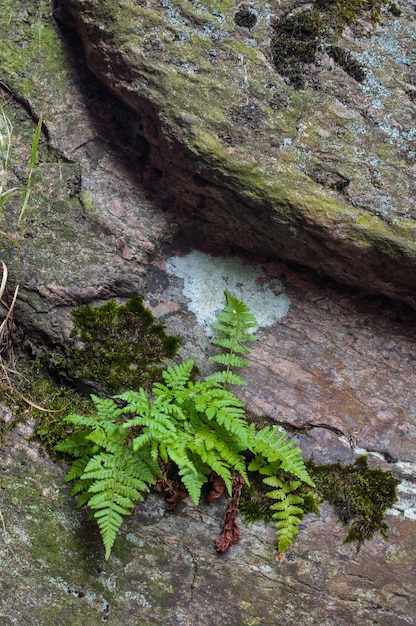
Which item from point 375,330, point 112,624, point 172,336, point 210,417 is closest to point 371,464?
point 375,330

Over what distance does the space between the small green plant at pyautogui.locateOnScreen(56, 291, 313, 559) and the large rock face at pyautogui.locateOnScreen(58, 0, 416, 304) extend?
3.76ft

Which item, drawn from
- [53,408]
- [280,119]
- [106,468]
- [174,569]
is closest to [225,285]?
[280,119]

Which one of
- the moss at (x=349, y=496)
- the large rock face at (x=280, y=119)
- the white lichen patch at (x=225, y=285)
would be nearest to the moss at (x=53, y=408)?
the white lichen patch at (x=225, y=285)

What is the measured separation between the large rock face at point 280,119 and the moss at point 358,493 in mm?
1255

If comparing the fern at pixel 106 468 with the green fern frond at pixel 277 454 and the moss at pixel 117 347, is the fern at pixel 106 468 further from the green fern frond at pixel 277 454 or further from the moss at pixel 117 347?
the green fern frond at pixel 277 454

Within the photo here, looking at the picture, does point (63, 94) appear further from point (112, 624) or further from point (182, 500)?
point (112, 624)

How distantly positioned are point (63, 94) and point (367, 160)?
226 centimetres

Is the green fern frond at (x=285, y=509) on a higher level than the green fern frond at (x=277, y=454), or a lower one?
lower

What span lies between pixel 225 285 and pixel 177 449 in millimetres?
1393

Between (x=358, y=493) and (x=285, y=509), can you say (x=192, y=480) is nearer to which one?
(x=285, y=509)

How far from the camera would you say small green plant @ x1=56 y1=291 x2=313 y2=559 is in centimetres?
315

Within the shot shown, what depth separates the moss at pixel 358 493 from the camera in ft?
11.7

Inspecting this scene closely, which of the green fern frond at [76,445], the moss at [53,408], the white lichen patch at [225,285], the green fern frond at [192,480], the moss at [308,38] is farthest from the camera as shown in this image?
the white lichen patch at [225,285]

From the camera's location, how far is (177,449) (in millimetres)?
3201
